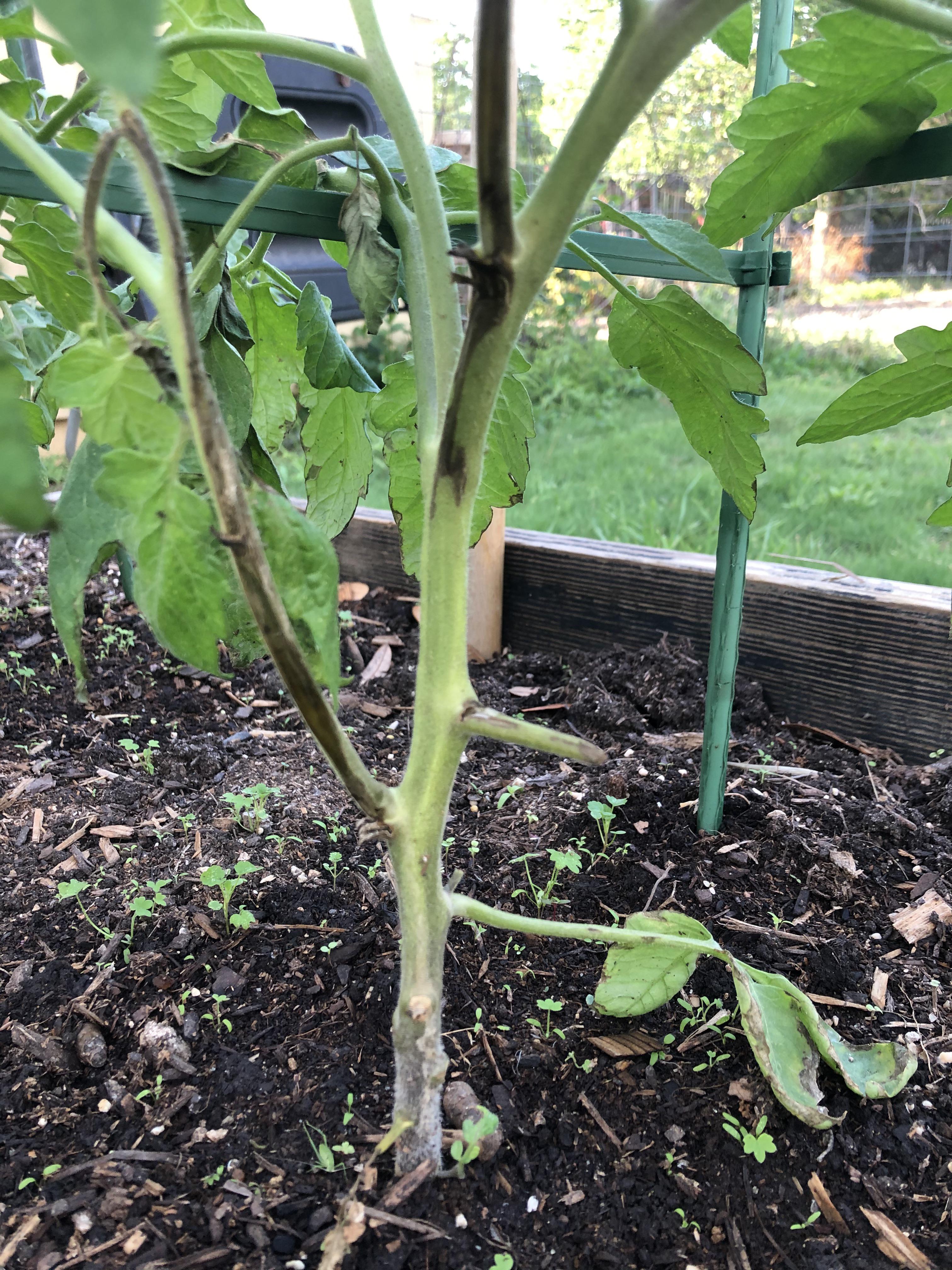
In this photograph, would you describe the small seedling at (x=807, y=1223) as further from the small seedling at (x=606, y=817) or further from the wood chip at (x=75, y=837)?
the wood chip at (x=75, y=837)

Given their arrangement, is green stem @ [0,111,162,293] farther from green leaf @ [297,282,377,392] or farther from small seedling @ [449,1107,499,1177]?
small seedling @ [449,1107,499,1177]

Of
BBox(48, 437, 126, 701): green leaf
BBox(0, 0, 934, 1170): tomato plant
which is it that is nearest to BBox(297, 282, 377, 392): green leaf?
BBox(0, 0, 934, 1170): tomato plant

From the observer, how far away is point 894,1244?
2.66 feet

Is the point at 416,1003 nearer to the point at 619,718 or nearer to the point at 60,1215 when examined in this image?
the point at 60,1215

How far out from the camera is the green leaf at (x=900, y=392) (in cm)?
86

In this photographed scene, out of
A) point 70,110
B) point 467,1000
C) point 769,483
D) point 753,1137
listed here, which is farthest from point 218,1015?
point 769,483

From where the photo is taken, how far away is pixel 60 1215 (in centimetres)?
80

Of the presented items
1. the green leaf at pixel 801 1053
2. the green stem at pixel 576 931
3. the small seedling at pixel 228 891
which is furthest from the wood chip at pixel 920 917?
the small seedling at pixel 228 891

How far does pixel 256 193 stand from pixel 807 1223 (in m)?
1.06

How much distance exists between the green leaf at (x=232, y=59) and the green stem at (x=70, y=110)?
0.15m

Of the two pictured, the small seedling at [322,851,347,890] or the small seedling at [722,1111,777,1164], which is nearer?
the small seedling at [722,1111,777,1164]

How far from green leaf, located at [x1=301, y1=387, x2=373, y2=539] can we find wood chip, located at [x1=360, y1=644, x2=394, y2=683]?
2.88 feet

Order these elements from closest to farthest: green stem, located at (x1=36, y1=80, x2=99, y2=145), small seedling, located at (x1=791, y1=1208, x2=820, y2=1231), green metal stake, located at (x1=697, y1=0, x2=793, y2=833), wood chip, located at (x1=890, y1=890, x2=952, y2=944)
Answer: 1. green stem, located at (x1=36, y1=80, x2=99, y2=145)
2. small seedling, located at (x1=791, y1=1208, x2=820, y2=1231)
3. green metal stake, located at (x1=697, y1=0, x2=793, y2=833)
4. wood chip, located at (x1=890, y1=890, x2=952, y2=944)

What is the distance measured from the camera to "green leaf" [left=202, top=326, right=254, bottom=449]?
842 millimetres
